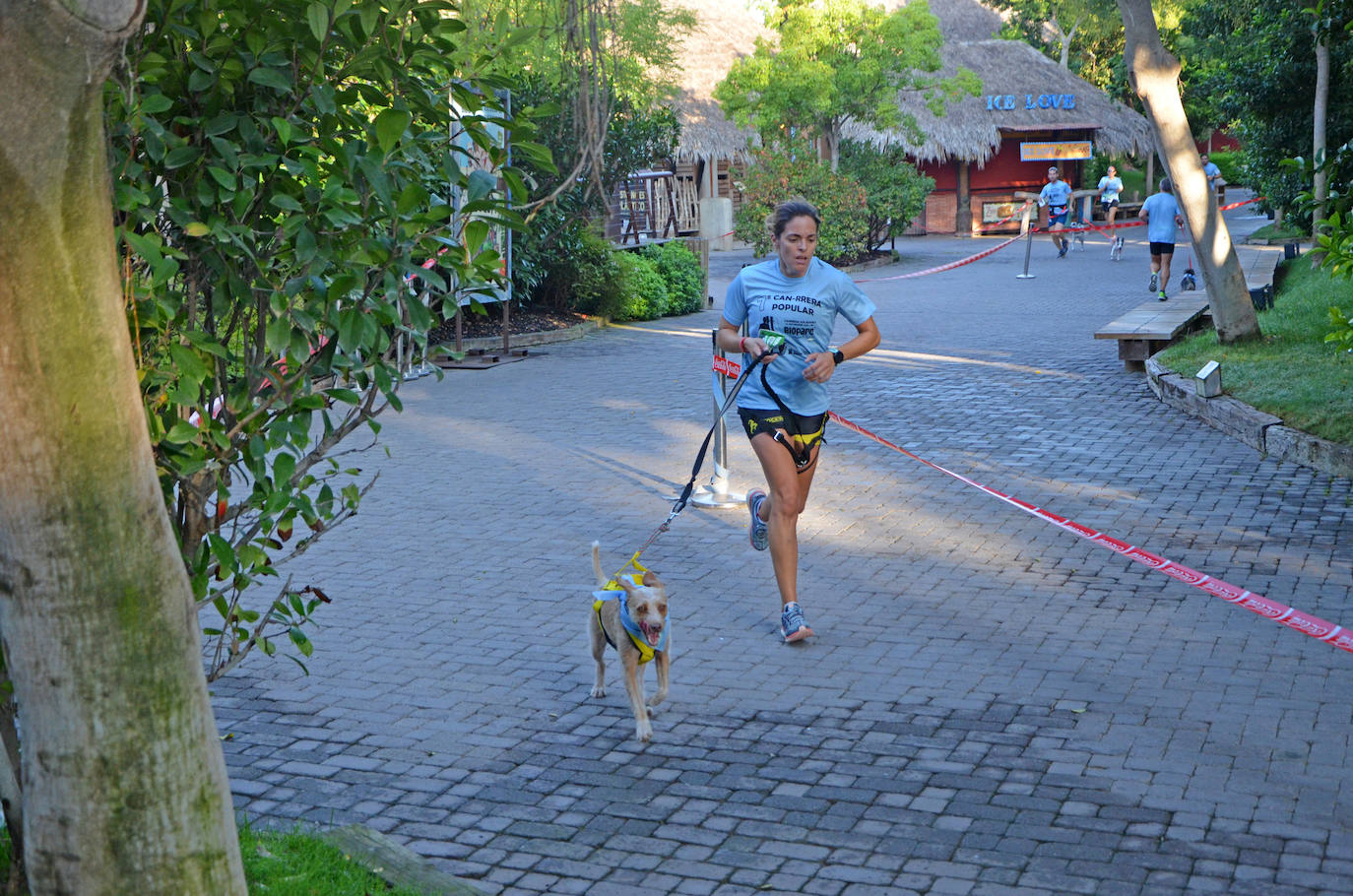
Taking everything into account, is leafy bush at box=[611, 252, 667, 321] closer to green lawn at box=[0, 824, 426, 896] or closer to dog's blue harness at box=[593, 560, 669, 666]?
dog's blue harness at box=[593, 560, 669, 666]

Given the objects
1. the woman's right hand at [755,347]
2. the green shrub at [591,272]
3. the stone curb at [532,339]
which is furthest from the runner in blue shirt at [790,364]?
the green shrub at [591,272]

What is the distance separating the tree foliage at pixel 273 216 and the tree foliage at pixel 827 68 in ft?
99.6

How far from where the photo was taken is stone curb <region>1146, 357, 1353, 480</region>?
30.4 feet

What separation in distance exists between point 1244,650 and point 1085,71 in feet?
170

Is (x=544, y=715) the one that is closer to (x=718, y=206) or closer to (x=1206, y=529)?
(x=1206, y=529)

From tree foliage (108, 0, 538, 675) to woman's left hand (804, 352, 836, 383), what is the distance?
2.50 metres

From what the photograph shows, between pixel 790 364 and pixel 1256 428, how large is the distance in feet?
A: 18.2

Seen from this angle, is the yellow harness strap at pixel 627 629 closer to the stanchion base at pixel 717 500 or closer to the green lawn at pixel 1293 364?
the stanchion base at pixel 717 500

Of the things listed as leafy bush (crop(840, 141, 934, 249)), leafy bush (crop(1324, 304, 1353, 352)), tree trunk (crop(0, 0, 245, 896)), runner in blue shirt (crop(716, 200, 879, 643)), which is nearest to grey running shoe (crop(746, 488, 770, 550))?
runner in blue shirt (crop(716, 200, 879, 643))

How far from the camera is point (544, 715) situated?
5508 millimetres

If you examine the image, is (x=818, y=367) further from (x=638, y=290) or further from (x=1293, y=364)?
(x=638, y=290)

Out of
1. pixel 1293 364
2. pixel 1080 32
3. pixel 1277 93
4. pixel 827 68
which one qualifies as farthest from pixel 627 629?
pixel 1080 32

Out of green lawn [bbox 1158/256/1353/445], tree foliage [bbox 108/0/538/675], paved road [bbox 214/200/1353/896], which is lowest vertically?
paved road [bbox 214/200/1353/896]

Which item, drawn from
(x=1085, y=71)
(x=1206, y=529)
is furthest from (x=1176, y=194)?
(x=1085, y=71)
